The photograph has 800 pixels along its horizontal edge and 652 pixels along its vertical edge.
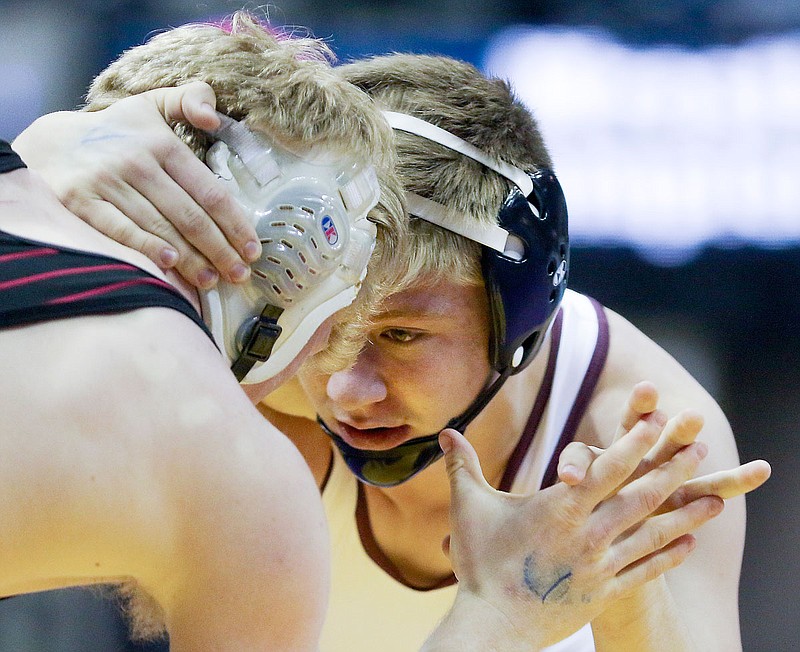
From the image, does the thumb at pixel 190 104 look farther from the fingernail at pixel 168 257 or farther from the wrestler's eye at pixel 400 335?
the wrestler's eye at pixel 400 335

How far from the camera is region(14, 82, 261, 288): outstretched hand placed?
1.47 m

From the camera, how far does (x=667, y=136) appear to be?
5.68 meters

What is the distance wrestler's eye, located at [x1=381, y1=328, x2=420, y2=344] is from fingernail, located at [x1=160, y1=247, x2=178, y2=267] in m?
0.90

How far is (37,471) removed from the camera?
1128 mm

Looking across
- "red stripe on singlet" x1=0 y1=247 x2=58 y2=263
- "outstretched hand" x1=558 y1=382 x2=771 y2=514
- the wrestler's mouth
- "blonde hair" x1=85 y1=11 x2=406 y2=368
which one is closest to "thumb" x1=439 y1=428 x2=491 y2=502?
"outstretched hand" x1=558 y1=382 x2=771 y2=514

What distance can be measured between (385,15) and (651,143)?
5.03 feet

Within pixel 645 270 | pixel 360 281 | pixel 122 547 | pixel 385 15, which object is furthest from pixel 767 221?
pixel 122 547

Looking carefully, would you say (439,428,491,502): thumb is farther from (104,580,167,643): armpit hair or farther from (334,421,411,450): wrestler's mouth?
(104,580,167,643): armpit hair

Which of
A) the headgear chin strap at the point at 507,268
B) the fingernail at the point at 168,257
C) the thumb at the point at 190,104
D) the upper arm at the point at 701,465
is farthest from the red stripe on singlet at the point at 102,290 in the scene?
the upper arm at the point at 701,465

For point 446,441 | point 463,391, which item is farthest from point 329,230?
point 463,391

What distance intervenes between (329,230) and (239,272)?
0.16 meters

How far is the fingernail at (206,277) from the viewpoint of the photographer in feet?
4.84

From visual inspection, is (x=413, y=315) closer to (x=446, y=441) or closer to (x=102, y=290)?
(x=446, y=441)

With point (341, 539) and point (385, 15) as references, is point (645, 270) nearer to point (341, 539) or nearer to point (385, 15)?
point (385, 15)
